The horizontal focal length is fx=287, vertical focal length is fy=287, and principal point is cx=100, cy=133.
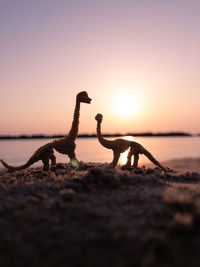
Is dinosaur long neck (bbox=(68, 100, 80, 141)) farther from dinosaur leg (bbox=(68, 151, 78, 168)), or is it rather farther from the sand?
the sand

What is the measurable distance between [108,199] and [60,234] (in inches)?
78.0

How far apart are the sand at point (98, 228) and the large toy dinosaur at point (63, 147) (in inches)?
174

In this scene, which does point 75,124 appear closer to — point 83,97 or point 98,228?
point 83,97

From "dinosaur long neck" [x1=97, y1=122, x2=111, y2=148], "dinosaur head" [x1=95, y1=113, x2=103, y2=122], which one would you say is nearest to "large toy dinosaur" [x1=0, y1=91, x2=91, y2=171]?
"dinosaur head" [x1=95, y1=113, x2=103, y2=122]

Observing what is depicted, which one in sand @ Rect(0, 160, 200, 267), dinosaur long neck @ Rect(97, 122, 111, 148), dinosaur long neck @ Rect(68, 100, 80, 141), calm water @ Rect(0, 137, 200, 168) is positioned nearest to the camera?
sand @ Rect(0, 160, 200, 267)

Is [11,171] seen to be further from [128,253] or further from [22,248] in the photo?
[128,253]

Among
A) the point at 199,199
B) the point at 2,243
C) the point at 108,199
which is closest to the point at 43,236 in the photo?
the point at 2,243

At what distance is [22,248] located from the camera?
5.08 metres

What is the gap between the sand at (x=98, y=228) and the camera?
472cm

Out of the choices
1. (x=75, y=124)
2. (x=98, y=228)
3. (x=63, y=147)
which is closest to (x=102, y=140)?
(x=75, y=124)

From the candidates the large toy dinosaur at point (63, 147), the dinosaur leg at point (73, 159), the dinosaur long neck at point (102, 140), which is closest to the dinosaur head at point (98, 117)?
the dinosaur long neck at point (102, 140)

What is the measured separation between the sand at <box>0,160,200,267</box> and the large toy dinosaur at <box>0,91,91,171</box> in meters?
4.42

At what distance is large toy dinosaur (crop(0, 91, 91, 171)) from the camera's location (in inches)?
489

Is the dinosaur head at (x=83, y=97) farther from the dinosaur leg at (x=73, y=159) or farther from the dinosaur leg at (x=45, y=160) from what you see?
the dinosaur leg at (x=45, y=160)
